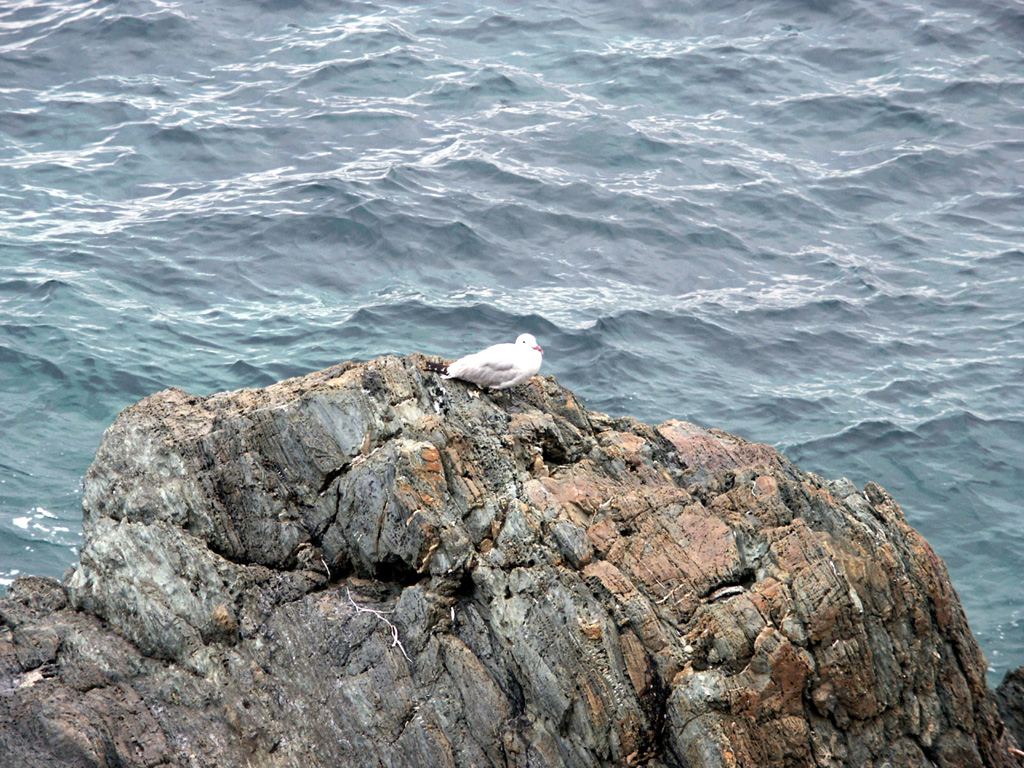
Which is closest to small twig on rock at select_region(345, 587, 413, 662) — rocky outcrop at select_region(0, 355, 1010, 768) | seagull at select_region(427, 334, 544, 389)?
rocky outcrop at select_region(0, 355, 1010, 768)

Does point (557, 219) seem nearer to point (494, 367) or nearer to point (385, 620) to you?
point (494, 367)

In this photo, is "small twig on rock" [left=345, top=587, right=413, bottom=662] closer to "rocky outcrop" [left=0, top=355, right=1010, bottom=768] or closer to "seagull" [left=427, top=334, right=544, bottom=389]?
"rocky outcrop" [left=0, top=355, right=1010, bottom=768]

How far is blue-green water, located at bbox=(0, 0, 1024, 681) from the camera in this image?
631 inches

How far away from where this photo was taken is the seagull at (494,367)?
9.12 metres

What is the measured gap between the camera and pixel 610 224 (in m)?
22.0

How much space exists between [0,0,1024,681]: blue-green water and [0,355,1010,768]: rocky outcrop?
5.69 m

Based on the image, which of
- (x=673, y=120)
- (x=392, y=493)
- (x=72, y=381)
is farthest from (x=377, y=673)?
(x=673, y=120)

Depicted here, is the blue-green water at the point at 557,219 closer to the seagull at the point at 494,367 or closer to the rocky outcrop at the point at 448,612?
the rocky outcrop at the point at 448,612

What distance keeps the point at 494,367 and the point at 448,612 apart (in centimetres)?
282

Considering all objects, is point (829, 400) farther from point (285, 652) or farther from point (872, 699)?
point (285, 652)

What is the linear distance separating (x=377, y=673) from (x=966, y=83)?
28946mm

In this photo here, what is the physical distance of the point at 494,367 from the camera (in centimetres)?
918

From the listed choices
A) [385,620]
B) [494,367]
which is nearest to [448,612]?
[385,620]

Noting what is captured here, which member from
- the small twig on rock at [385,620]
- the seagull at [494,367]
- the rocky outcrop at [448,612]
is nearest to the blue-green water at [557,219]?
the rocky outcrop at [448,612]
